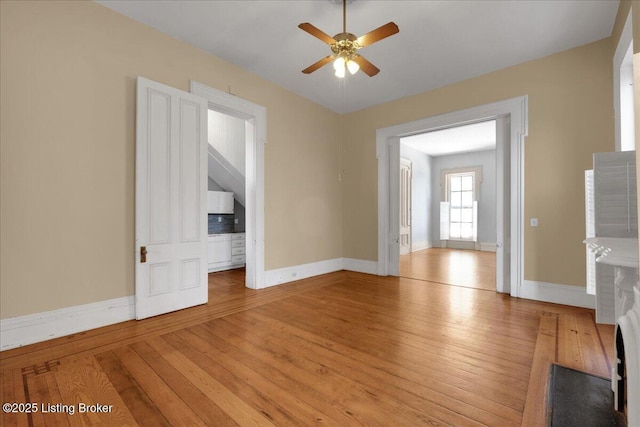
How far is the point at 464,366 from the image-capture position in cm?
220

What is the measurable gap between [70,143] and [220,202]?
3.62 meters

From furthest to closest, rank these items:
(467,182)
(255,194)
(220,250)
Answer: (467,182) < (220,250) < (255,194)

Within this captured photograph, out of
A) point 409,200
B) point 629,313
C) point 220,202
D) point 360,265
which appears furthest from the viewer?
point 409,200

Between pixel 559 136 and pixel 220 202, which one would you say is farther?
pixel 220 202

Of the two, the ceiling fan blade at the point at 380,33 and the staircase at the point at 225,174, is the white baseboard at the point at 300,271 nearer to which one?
the staircase at the point at 225,174

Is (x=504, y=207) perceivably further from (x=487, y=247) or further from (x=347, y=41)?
(x=487, y=247)

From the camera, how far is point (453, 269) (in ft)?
19.8

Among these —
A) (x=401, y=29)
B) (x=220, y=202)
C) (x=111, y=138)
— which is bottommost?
(x=220, y=202)

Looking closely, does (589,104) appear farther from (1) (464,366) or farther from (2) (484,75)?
(1) (464,366)

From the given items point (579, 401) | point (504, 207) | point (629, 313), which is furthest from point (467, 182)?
point (629, 313)

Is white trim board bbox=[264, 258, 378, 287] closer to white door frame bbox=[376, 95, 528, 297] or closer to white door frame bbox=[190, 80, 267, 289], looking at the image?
white door frame bbox=[190, 80, 267, 289]

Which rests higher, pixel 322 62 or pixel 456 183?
pixel 322 62

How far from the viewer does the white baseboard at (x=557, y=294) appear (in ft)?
11.7

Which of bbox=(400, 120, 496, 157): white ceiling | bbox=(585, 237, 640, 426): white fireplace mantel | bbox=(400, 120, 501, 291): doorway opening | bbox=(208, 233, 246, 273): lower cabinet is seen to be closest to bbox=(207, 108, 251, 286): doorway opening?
bbox=(208, 233, 246, 273): lower cabinet
